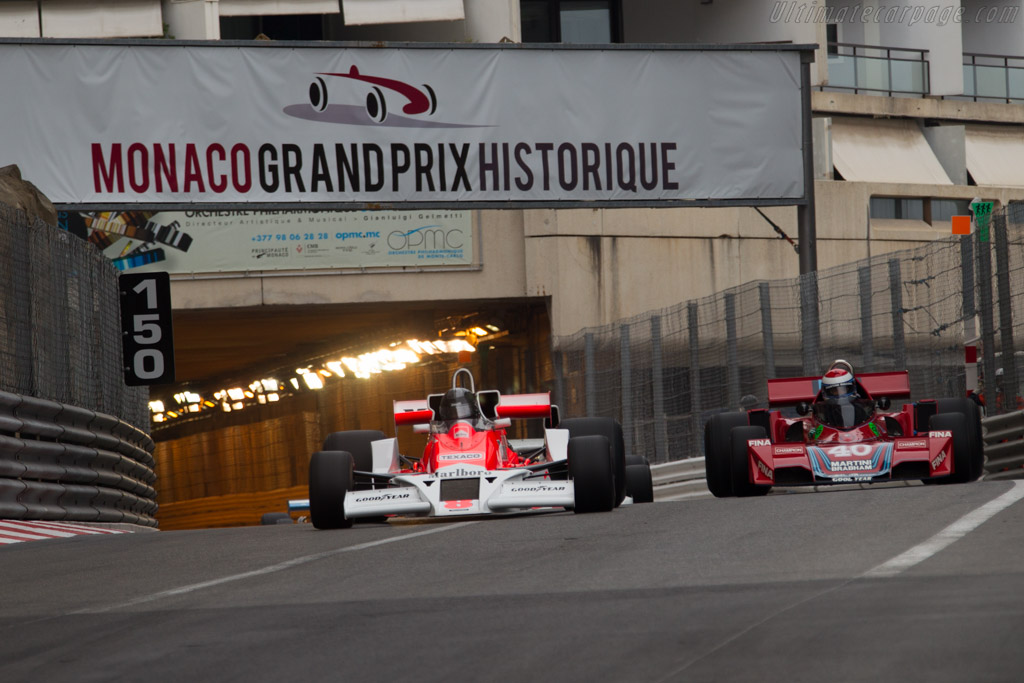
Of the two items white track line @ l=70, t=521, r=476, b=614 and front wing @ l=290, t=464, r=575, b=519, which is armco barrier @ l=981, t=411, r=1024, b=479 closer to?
front wing @ l=290, t=464, r=575, b=519

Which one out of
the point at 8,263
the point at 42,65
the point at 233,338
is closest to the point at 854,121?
the point at 233,338

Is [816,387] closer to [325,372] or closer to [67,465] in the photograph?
[67,465]

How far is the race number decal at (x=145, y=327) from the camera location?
52.6 feet

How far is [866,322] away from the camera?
1681 cm

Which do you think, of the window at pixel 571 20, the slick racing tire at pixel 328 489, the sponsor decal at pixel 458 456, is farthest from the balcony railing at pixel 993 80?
the slick racing tire at pixel 328 489

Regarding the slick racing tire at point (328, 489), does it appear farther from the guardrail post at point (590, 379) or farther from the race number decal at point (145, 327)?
the guardrail post at point (590, 379)

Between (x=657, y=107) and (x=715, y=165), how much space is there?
3.07ft

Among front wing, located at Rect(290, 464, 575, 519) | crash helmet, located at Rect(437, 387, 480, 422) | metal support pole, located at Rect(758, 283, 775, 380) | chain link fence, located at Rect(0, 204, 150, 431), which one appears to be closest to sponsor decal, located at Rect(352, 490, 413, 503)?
front wing, located at Rect(290, 464, 575, 519)

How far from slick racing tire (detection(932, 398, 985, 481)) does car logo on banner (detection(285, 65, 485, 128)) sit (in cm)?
663

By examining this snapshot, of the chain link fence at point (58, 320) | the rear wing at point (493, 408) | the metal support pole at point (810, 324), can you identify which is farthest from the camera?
the metal support pole at point (810, 324)

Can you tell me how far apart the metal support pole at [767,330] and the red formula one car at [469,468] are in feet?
14.4

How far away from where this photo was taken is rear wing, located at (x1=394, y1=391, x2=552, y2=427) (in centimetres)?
1370

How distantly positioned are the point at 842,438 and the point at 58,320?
22.8 ft

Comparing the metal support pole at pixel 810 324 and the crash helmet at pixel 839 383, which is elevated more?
the metal support pole at pixel 810 324
